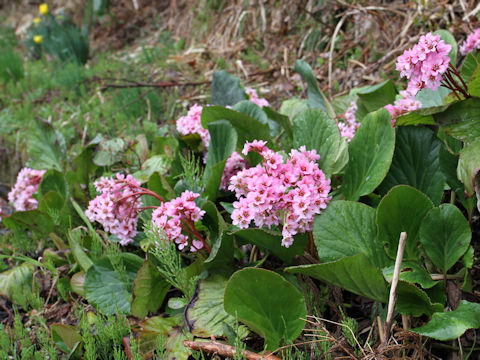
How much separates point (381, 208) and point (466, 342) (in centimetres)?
39

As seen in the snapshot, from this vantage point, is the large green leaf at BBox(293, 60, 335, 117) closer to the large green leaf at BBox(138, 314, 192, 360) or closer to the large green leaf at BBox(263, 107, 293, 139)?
the large green leaf at BBox(263, 107, 293, 139)

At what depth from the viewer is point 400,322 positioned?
119 centimetres

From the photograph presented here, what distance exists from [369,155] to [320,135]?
17cm

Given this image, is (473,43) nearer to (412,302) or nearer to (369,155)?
(369,155)

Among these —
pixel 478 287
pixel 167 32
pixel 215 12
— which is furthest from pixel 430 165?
pixel 167 32

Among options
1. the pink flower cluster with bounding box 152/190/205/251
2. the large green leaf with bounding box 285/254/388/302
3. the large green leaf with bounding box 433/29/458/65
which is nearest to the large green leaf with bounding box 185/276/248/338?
the pink flower cluster with bounding box 152/190/205/251

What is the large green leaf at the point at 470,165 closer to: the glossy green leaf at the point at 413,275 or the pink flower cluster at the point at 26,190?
the glossy green leaf at the point at 413,275

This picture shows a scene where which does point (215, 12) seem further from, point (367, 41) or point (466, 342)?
point (466, 342)

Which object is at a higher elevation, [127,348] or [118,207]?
[118,207]

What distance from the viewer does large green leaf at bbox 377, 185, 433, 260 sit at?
109 centimetres

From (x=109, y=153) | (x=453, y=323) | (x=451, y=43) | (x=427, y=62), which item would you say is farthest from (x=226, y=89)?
(x=453, y=323)

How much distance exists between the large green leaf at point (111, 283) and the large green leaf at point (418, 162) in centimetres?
87

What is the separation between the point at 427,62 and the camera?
3.41 feet

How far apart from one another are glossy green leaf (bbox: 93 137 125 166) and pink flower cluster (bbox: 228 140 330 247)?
104 centimetres
